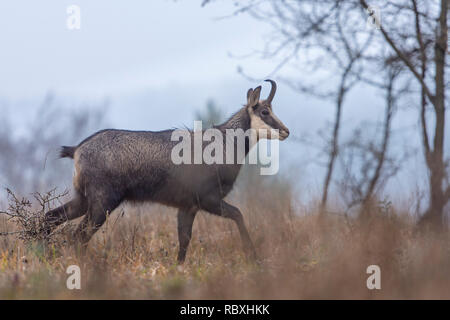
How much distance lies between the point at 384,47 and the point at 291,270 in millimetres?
5861

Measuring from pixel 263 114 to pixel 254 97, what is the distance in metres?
0.28

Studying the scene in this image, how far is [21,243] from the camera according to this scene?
730cm

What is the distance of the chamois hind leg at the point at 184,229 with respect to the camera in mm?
7770

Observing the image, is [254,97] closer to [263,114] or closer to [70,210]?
[263,114]

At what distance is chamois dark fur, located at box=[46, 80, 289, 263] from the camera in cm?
740

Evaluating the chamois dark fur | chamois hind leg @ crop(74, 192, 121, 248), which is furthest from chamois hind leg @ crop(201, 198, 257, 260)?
chamois hind leg @ crop(74, 192, 121, 248)

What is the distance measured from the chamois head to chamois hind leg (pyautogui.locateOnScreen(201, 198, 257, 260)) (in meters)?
1.32

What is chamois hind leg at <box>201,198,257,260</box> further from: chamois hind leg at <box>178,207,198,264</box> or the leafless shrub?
the leafless shrub

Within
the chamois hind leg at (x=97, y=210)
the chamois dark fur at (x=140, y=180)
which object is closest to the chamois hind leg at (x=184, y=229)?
the chamois dark fur at (x=140, y=180)

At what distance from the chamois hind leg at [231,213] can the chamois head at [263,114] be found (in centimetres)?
132

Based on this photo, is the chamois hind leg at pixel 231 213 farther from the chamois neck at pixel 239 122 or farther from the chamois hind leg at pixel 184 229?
the chamois neck at pixel 239 122
